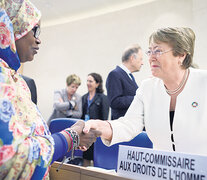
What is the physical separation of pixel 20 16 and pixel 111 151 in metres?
1.17

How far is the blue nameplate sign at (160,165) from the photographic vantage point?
→ 73 centimetres

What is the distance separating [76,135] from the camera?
3.06ft

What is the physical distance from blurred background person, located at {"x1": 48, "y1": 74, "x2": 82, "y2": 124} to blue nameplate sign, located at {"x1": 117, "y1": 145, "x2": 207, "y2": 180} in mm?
2827

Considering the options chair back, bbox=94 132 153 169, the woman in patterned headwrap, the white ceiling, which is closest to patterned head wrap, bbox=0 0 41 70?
the woman in patterned headwrap

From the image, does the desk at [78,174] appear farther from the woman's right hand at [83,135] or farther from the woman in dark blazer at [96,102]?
the woman in dark blazer at [96,102]

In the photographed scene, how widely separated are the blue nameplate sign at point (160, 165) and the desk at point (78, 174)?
0.07 metres

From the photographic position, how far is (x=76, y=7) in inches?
202

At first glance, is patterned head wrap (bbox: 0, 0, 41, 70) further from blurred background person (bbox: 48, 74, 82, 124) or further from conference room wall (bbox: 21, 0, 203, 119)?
conference room wall (bbox: 21, 0, 203, 119)

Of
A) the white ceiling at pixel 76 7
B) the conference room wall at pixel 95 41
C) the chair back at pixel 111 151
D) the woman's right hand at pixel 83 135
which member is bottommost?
the chair back at pixel 111 151

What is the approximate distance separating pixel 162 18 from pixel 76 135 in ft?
13.3

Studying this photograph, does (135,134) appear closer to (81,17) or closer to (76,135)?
(76,135)

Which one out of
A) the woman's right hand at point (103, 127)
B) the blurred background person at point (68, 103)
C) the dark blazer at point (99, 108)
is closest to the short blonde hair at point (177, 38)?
the woman's right hand at point (103, 127)

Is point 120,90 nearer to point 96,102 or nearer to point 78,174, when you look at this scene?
point 96,102

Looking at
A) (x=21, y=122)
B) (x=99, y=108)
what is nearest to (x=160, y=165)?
(x=21, y=122)
